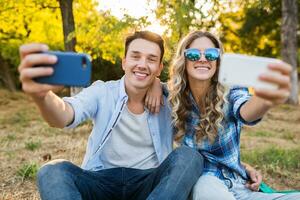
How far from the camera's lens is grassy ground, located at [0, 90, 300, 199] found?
466cm

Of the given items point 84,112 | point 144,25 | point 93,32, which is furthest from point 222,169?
point 93,32

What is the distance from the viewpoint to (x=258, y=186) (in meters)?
3.40

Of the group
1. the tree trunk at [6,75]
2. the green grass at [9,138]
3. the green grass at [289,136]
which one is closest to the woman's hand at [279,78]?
the green grass at [9,138]

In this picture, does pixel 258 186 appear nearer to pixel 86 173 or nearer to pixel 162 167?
pixel 162 167

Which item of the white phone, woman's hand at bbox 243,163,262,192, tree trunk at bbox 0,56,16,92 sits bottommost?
tree trunk at bbox 0,56,16,92

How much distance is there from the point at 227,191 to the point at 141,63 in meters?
0.98

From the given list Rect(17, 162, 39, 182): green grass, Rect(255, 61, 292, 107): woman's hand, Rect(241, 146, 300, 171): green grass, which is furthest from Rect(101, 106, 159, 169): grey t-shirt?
Rect(241, 146, 300, 171): green grass

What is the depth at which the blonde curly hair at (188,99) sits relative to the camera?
3176 millimetres

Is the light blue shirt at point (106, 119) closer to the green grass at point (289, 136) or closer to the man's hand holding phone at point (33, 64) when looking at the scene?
the man's hand holding phone at point (33, 64)

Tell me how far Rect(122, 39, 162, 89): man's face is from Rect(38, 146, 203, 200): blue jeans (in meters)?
0.54

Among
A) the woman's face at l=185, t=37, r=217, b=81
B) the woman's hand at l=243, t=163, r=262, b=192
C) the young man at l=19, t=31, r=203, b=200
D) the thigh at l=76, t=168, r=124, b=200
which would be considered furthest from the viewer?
the woman's hand at l=243, t=163, r=262, b=192

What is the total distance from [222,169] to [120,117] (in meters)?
0.75

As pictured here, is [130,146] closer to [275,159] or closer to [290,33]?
[275,159]

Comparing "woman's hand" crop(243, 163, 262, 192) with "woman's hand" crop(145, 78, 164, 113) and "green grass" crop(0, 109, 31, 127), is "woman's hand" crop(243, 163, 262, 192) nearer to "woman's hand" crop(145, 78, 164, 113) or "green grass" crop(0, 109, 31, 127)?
"woman's hand" crop(145, 78, 164, 113)
